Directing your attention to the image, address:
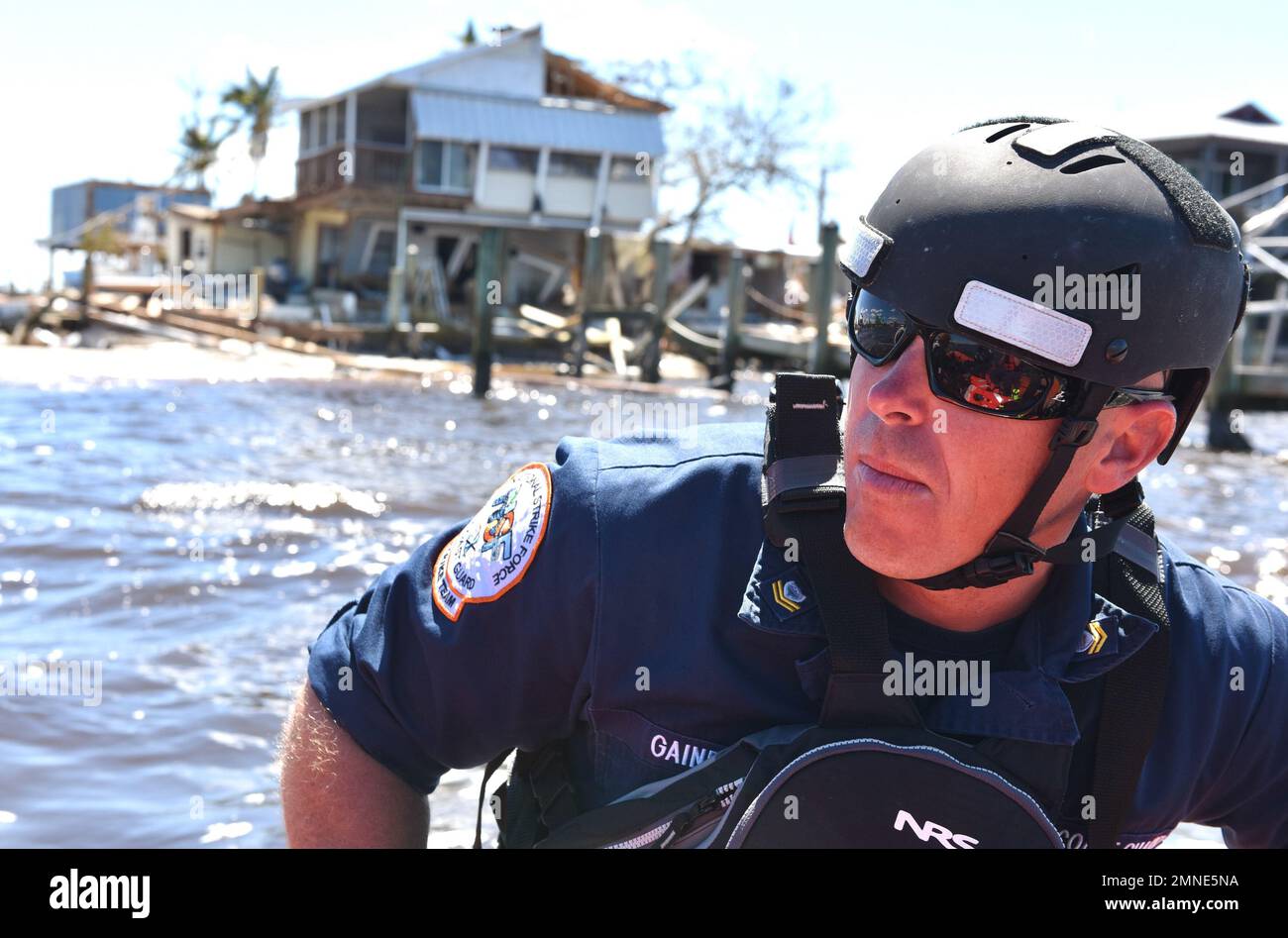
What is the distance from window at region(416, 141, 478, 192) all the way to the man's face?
113ft

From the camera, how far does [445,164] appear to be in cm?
3538

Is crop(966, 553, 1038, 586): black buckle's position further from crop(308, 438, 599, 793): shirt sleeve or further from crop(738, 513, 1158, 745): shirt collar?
crop(308, 438, 599, 793): shirt sleeve

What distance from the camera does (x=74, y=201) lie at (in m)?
62.3

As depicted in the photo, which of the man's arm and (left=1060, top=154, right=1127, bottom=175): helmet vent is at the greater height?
(left=1060, top=154, right=1127, bottom=175): helmet vent

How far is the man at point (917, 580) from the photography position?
82.3 inches

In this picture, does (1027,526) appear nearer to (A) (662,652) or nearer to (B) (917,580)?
(B) (917,580)

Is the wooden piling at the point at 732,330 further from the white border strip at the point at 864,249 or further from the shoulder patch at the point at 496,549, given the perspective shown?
the shoulder patch at the point at 496,549

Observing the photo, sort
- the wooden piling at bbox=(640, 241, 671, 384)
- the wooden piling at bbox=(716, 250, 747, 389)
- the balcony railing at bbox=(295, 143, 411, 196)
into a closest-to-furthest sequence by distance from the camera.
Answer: the wooden piling at bbox=(640, 241, 671, 384), the wooden piling at bbox=(716, 250, 747, 389), the balcony railing at bbox=(295, 143, 411, 196)

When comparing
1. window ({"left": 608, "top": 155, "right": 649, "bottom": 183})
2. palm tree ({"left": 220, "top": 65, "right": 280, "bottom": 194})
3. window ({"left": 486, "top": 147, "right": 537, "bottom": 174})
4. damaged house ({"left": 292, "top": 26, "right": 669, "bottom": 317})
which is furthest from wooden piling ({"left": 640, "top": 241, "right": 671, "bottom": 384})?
palm tree ({"left": 220, "top": 65, "right": 280, "bottom": 194})

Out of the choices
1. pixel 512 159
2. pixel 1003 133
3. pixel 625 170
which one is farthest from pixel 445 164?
pixel 1003 133

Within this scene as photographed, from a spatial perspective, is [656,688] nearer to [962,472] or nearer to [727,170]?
[962,472]

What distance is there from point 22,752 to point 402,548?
3054mm

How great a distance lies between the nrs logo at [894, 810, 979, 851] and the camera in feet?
6.51
